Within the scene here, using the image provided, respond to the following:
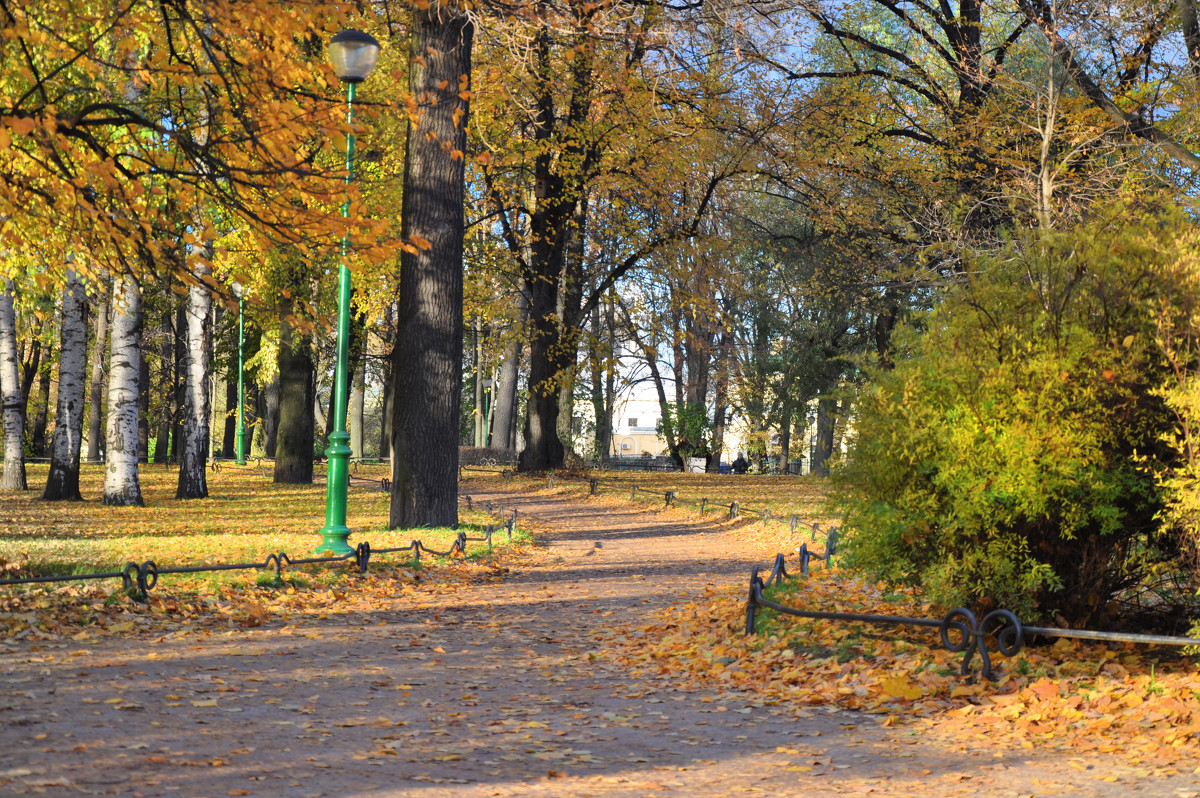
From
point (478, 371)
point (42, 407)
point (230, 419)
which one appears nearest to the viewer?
point (42, 407)

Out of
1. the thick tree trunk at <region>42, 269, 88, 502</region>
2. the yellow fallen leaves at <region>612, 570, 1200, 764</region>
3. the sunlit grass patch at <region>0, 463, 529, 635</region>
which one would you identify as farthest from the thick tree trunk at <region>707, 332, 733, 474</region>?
the yellow fallen leaves at <region>612, 570, 1200, 764</region>

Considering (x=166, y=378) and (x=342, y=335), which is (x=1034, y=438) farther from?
(x=166, y=378)

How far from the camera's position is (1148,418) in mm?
6277

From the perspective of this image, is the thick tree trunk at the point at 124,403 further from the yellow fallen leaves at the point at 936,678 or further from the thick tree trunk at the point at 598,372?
the thick tree trunk at the point at 598,372

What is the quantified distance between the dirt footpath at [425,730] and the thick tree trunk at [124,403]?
10.4m

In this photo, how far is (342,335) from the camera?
11.5 metres

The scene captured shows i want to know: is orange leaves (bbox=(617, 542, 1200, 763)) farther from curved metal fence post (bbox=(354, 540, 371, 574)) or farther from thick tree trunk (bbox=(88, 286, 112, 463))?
thick tree trunk (bbox=(88, 286, 112, 463))

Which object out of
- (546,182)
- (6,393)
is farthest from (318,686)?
(546,182)

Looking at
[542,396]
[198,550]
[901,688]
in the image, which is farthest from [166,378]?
[901,688]

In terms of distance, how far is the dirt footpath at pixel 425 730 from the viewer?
4.55 m

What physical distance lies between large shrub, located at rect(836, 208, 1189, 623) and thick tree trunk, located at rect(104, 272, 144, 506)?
1363 cm

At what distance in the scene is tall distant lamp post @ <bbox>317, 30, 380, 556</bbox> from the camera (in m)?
10.8

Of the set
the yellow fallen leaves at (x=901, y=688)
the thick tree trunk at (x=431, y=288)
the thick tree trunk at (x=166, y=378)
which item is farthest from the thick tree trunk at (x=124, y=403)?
the thick tree trunk at (x=166, y=378)

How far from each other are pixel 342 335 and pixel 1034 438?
7587mm
